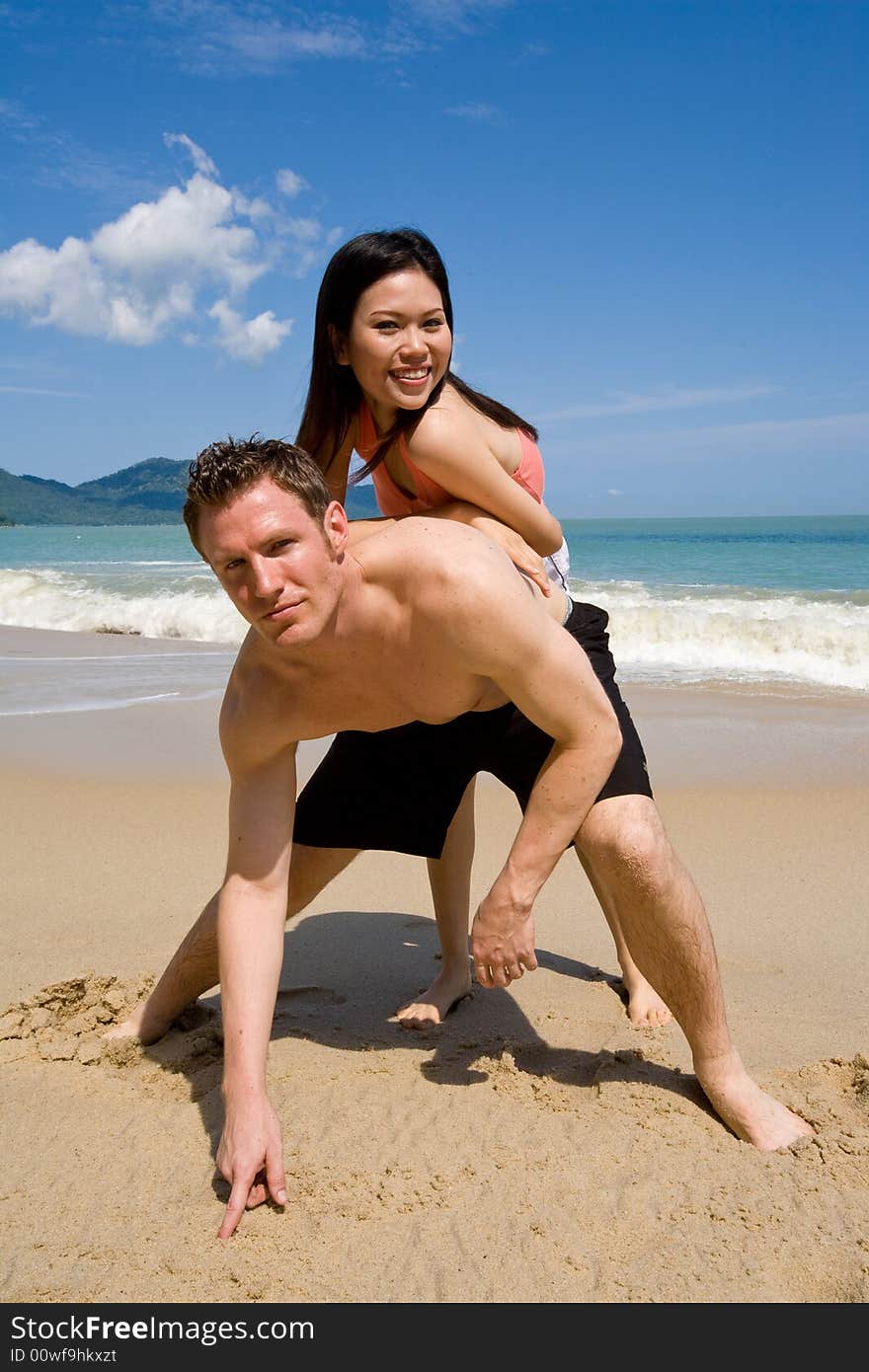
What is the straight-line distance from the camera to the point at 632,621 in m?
14.1

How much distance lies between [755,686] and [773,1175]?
26.6 feet

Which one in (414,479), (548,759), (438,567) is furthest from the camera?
(414,479)

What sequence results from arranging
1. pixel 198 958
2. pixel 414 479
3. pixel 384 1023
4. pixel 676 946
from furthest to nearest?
pixel 384 1023, pixel 198 958, pixel 414 479, pixel 676 946

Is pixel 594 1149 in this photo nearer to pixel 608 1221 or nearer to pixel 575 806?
pixel 608 1221

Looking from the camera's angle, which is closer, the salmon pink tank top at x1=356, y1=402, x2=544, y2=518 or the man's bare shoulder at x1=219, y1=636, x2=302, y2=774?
the man's bare shoulder at x1=219, y1=636, x2=302, y2=774

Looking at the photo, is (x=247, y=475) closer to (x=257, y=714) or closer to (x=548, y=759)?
(x=257, y=714)

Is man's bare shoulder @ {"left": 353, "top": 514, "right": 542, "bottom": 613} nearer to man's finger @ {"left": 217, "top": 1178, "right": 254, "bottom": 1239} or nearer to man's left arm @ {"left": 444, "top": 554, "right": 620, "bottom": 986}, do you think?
man's left arm @ {"left": 444, "top": 554, "right": 620, "bottom": 986}

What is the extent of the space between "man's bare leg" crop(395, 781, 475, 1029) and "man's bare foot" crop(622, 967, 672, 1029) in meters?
0.57

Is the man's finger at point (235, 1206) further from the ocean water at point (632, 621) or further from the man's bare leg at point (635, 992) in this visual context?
the ocean water at point (632, 621)

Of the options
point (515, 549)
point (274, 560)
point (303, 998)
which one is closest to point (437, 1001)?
point (303, 998)

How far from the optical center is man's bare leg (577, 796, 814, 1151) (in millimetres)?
2826

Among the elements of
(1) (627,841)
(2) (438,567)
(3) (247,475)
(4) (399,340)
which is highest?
(4) (399,340)

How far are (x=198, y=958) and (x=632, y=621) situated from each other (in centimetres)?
1141

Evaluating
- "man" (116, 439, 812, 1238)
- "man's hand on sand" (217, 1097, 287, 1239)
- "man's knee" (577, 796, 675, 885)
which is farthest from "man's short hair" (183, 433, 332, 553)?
"man's hand on sand" (217, 1097, 287, 1239)
